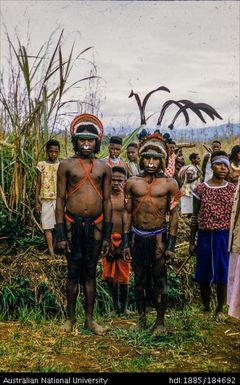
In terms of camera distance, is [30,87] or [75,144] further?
[30,87]

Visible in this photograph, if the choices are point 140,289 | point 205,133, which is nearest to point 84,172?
point 140,289

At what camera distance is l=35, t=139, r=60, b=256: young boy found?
616 cm

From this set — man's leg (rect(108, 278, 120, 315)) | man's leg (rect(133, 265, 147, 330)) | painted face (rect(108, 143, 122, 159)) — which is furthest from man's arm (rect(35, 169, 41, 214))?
man's leg (rect(133, 265, 147, 330))

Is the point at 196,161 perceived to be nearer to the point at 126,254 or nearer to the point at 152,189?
the point at 152,189

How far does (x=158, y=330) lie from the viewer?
180 inches

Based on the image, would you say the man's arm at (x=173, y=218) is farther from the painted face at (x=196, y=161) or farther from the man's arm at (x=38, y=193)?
the painted face at (x=196, y=161)

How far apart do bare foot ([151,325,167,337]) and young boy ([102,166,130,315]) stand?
3.61 feet

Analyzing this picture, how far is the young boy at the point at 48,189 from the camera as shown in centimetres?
616

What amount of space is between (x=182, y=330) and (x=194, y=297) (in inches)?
76.0

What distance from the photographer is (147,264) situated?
15.1ft
